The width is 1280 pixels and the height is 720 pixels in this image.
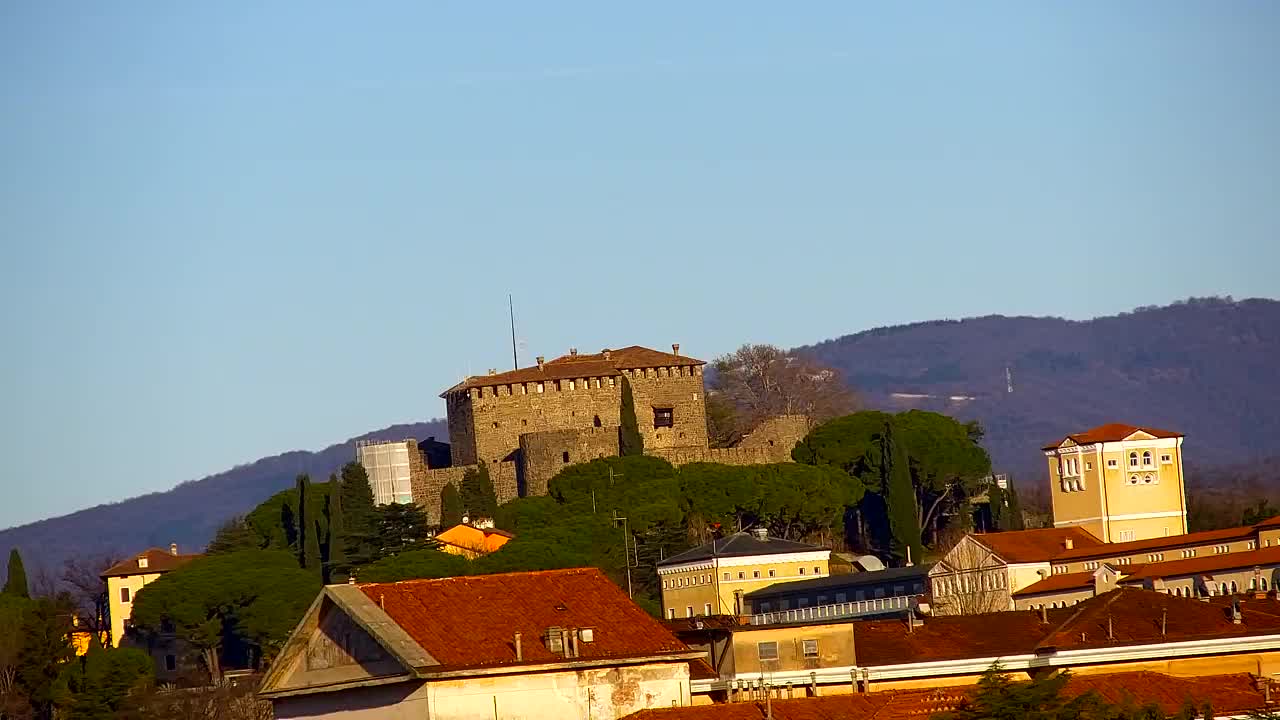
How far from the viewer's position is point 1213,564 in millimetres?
72250

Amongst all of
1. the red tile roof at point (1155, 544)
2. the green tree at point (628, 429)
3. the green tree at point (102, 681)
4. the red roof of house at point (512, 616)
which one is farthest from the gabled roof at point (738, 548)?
the red roof of house at point (512, 616)

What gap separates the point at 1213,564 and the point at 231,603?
91.3 feet

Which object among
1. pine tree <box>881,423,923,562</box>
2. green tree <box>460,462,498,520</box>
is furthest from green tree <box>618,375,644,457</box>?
pine tree <box>881,423,923,562</box>

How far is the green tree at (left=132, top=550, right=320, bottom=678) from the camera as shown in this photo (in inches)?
3017

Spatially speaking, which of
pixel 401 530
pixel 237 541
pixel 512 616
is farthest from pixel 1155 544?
pixel 512 616

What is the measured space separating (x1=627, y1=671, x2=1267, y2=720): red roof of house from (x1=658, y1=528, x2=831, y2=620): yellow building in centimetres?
4268

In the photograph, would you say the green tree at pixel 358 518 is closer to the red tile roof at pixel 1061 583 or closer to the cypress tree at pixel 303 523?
the cypress tree at pixel 303 523

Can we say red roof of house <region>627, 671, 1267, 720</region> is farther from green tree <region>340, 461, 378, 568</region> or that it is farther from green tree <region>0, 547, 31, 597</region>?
green tree <region>0, 547, 31, 597</region>

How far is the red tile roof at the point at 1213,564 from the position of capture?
70312 millimetres

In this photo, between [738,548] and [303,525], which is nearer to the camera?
[738,548]

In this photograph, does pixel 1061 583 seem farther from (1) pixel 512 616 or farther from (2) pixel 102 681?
(1) pixel 512 616

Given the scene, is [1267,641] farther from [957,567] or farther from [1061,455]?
[1061,455]

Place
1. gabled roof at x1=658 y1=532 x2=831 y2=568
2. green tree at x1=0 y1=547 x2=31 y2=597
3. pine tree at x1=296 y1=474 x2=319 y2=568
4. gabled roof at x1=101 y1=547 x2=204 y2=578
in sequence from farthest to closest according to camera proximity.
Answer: gabled roof at x1=101 y1=547 x2=204 y2=578, green tree at x1=0 y1=547 x2=31 y2=597, pine tree at x1=296 y1=474 x2=319 y2=568, gabled roof at x1=658 y1=532 x2=831 y2=568

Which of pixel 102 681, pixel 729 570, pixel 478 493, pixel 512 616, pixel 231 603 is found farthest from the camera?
pixel 478 493
